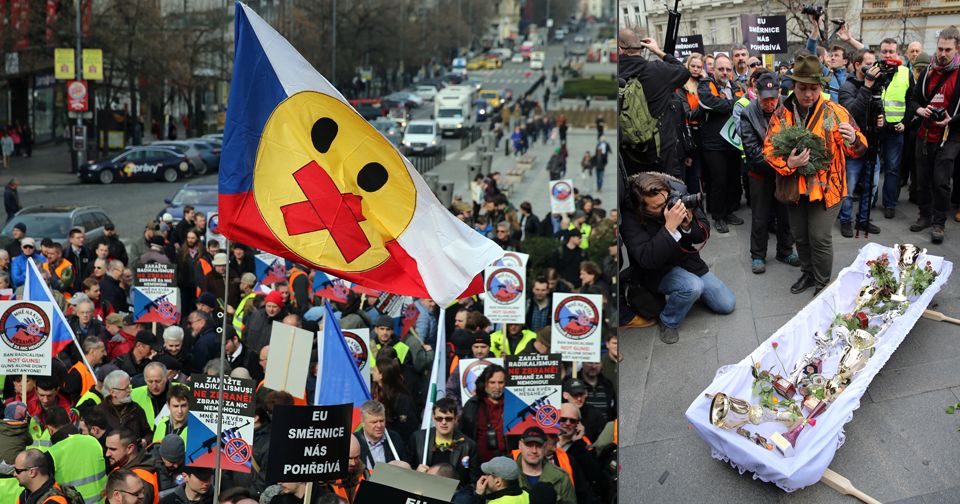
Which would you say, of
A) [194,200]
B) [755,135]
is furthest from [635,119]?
[194,200]

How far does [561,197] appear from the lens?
20.1 metres

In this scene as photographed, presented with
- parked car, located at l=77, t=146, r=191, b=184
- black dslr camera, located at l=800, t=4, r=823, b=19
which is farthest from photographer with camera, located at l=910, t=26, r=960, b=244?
parked car, located at l=77, t=146, r=191, b=184

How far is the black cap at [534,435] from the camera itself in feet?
24.8

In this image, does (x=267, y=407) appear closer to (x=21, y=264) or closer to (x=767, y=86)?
(x=767, y=86)

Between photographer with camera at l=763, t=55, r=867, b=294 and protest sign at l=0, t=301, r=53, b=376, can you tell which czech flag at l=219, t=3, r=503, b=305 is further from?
protest sign at l=0, t=301, r=53, b=376

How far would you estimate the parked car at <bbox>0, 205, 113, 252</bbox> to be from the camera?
2184 centimetres

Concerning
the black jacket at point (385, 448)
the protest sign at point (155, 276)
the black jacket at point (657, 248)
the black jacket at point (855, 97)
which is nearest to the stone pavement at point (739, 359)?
the black jacket at point (657, 248)

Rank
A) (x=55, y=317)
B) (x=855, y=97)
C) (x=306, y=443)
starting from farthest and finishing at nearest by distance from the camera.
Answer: (x=55, y=317) < (x=306, y=443) < (x=855, y=97)

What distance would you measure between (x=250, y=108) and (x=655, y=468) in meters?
2.96

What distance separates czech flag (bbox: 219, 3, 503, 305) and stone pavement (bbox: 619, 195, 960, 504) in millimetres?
1979

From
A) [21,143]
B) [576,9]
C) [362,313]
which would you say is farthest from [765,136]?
[576,9]

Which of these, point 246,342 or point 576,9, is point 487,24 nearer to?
point 576,9

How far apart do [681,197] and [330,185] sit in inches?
93.1

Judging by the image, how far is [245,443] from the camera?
316 inches
